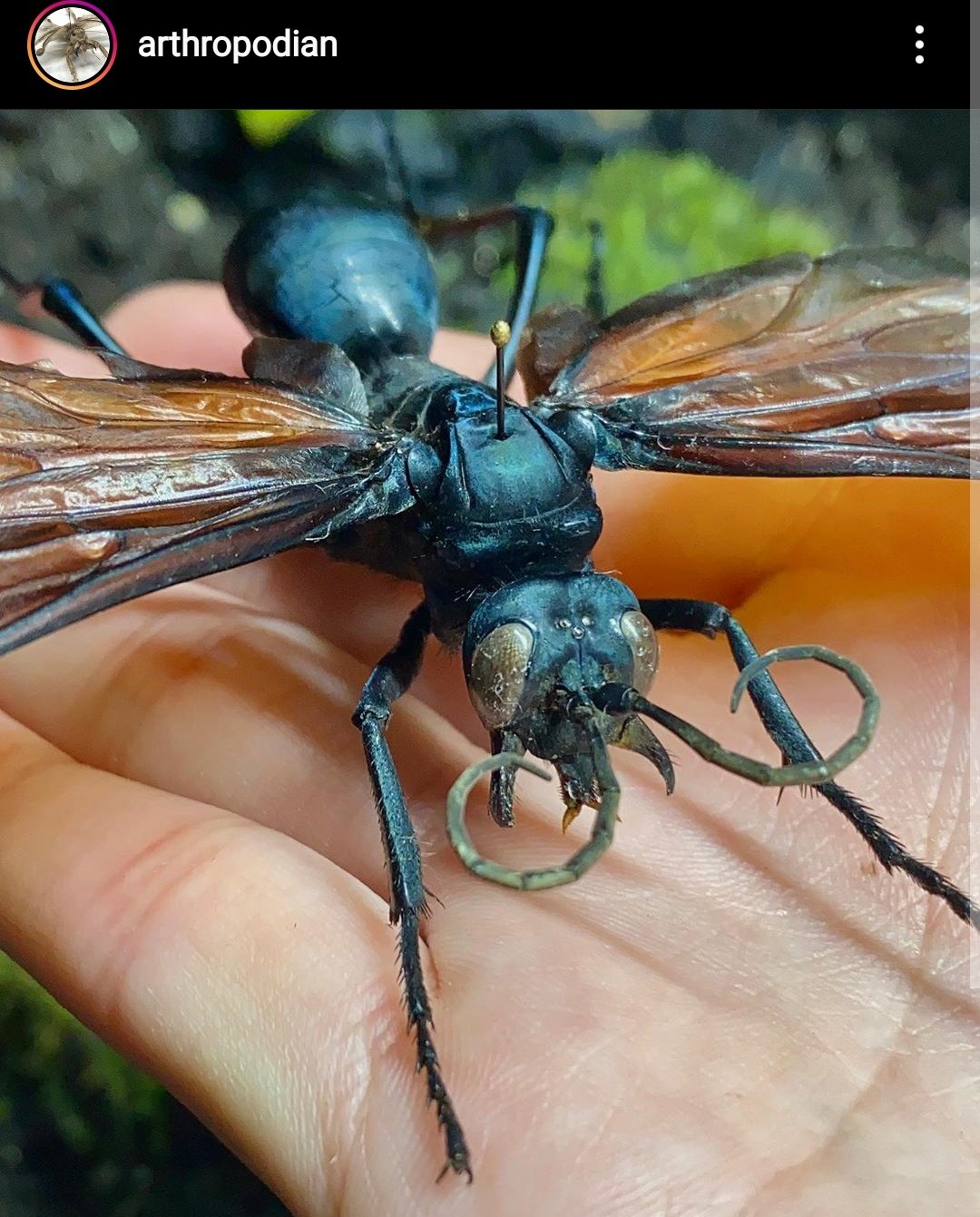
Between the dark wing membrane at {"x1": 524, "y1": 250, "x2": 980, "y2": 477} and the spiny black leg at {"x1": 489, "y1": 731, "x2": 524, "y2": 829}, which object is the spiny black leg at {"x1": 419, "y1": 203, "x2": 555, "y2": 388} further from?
the spiny black leg at {"x1": 489, "y1": 731, "x2": 524, "y2": 829}

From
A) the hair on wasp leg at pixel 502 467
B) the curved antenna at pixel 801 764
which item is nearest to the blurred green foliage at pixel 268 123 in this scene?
the hair on wasp leg at pixel 502 467

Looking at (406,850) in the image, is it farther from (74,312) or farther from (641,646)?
(74,312)

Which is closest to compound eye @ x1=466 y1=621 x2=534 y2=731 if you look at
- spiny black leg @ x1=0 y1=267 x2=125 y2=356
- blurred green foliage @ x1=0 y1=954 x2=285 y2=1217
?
spiny black leg @ x1=0 y1=267 x2=125 y2=356
